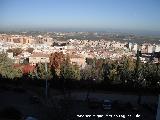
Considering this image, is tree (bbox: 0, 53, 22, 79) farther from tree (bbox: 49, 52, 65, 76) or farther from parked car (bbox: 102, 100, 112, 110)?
parked car (bbox: 102, 100, 112, 110)

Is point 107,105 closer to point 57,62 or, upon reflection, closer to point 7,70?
point 57,62

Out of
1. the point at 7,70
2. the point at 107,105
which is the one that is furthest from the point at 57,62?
the point at 107,105

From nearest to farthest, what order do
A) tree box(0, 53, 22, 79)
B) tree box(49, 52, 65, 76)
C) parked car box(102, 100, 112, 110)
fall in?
parked car box(102, 100, 112, 110) → tree box(0, 53, 22, 79) → tree box(49, 52, 65, 76)

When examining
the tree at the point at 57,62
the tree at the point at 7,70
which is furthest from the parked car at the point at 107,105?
the tree at the point at 7,70

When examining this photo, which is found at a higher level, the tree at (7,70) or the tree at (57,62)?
the tree at (57,62)

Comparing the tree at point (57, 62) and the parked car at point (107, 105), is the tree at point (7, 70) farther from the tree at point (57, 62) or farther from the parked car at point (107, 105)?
the parked car at point (107, 105)

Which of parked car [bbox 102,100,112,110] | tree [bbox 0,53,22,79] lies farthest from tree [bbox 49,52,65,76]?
parked car [bbox 102,100,112,110]

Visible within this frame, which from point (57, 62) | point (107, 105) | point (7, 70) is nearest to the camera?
point (107, 105)

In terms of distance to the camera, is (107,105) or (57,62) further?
(57,62)

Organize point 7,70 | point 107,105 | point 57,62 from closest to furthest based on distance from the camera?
point 107,105, point 7,70, point 57,62

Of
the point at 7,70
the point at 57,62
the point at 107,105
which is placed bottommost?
the point at 7,70

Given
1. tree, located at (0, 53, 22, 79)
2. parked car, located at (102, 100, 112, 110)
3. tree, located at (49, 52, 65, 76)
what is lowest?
tree, located at (0, 53, 22, 79)

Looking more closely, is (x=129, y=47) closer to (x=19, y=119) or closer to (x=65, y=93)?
(x=65, y=93)

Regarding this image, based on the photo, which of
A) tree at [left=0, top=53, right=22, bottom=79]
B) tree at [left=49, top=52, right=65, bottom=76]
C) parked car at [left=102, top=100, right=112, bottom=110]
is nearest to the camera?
parked car at [left=102, top=100, right=112, bottom=110]
